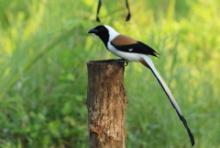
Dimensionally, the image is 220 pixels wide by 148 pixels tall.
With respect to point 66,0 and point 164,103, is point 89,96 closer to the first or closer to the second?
point 164,103

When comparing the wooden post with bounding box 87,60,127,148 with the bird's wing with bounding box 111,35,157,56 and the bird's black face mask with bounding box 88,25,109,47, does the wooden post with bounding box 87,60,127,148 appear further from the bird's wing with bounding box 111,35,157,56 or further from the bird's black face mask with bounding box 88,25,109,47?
the bird's black face mask with bounding box 88,25,109,47

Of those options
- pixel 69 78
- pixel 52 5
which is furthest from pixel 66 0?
pixel 69 78

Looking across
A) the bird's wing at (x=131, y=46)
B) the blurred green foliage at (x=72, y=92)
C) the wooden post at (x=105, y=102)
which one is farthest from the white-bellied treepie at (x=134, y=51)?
the blurred green foliage at (x=72, y=92)

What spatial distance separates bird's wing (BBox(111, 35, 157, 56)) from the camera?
4621 mm

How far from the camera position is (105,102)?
4.35 meters

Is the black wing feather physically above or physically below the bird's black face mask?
below

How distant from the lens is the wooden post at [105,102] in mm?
4344

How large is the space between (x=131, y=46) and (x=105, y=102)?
45 cm

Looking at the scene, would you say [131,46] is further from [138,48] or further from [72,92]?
[72,92]

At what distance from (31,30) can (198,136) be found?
1.79m

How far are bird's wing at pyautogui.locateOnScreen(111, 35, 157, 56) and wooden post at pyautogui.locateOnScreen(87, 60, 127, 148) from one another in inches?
10.8

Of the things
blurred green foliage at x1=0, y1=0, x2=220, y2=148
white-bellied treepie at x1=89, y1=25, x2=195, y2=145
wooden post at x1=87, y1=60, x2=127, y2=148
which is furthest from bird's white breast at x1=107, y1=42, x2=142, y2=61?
blurred green foliage at x1=0, y1=0, x2=220, y2=148

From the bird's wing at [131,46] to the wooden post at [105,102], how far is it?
0.27m

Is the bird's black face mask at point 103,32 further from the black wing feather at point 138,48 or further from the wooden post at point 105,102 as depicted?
the wooden post at point 105,102
